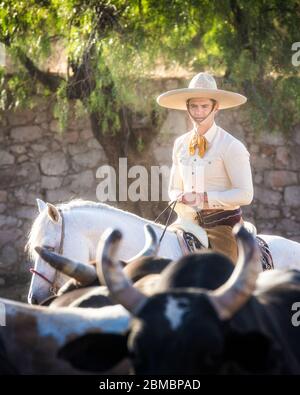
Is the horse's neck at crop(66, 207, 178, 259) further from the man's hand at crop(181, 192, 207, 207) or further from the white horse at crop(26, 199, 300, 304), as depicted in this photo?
the man's hand at crop(181, 192, 207, 207)

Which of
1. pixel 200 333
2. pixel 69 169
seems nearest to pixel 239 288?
pixel 200 333

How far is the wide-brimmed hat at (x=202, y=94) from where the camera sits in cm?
728

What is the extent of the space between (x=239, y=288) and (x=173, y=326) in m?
0.36

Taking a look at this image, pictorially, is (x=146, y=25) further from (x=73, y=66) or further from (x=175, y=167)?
(x=175, y=167)

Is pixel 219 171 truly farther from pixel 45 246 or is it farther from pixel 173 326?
pixel 173 326

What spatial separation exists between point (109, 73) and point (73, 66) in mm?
574

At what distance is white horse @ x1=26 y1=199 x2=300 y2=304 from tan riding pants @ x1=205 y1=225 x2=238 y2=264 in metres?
0.27

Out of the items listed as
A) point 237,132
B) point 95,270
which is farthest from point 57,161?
point 95,270

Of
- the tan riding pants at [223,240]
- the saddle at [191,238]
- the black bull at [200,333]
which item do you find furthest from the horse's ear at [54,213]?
the black bull at [200,333]

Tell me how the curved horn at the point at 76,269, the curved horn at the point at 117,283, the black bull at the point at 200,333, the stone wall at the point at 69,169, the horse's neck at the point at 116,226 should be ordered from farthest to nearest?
1. the stone wall at the point at 69,169
2. the horse's neck at the point at 116,226
3. the curved horn at the point at 76,269
4. the curved horn at the point at 117,283
5. the black bull at the point at 200,333

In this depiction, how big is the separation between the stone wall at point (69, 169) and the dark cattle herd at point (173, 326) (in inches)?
308

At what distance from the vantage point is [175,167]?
7.41 metres

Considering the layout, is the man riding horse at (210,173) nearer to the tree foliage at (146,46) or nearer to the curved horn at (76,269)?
the curved horn at (76,269)

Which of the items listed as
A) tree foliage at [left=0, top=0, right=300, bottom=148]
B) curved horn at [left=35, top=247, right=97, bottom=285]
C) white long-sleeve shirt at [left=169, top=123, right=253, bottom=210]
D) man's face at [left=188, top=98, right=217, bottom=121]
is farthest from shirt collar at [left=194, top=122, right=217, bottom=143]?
tree foliage at [left=0, top=0, right=300, bottom=148]
